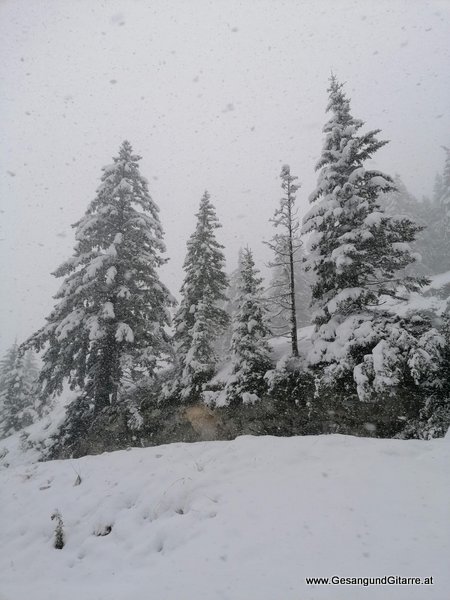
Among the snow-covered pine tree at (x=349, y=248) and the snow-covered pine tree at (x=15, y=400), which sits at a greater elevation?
the snow-covered pine tree at (x=349, y=248)

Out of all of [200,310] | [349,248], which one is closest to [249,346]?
[200,310]

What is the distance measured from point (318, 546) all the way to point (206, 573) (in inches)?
59.3

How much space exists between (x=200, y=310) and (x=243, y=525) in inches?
509

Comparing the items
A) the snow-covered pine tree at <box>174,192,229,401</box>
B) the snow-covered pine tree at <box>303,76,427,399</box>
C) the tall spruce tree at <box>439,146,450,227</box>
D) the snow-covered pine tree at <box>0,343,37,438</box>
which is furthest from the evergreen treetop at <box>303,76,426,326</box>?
the tall spruce tree at <box>439,146,450,227</box>

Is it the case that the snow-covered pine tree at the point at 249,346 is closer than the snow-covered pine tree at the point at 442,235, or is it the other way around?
the snow-covered pine tree at the point at 249,346

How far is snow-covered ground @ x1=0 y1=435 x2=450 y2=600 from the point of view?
4.07 m

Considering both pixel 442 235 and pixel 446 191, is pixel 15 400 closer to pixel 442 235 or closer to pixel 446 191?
pixel 442 235

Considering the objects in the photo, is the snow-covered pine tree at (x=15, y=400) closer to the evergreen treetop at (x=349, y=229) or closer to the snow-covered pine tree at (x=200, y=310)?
the snow-covered pine tree at (x=200, y=310)

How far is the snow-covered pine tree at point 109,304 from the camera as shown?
47.5 feet

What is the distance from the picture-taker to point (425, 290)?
33.7 metres

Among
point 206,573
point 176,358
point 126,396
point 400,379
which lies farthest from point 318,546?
A: point 126,396

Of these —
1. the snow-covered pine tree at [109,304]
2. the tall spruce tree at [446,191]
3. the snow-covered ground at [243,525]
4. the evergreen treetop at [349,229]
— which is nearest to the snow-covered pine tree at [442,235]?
the tall spruce tree at [446,191]

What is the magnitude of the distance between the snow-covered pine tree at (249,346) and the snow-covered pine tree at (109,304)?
3.68 m

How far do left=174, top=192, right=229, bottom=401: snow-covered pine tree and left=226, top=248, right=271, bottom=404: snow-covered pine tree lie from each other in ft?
6.86
